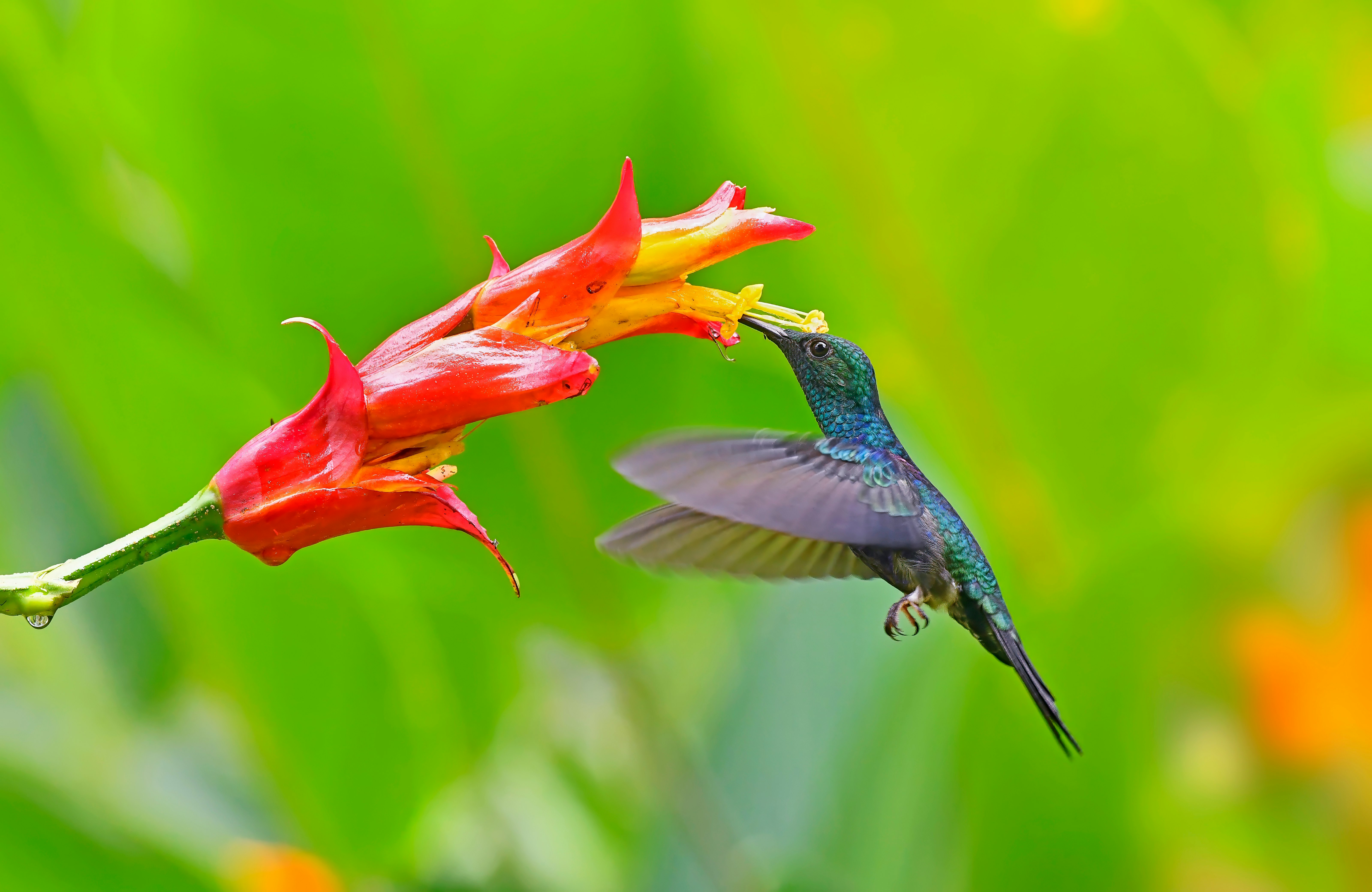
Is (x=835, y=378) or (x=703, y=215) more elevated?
(x=703, y=215)

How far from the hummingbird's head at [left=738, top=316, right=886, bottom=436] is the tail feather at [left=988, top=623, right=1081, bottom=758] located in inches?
8.8

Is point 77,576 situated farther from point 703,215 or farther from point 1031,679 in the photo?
point 1031,679

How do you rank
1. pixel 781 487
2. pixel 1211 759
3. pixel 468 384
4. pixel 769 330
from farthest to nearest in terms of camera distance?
pixel 1211 759, pixel 769 330, pixel 781 487, pixel 468 384

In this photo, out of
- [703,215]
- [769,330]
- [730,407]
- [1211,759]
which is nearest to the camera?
[703,215]

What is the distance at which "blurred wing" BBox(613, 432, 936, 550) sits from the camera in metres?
0.94

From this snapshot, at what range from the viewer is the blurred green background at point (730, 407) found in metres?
1.50

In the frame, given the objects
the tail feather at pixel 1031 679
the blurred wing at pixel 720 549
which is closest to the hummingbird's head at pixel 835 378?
the blurred wing at pixel 720 549

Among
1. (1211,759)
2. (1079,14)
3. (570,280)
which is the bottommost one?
(1211,759)

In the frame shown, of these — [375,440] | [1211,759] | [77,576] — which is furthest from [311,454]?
[1211,759]

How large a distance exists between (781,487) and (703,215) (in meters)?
0.23

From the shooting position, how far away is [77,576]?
689mm

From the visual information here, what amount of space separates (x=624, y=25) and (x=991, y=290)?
576 mm

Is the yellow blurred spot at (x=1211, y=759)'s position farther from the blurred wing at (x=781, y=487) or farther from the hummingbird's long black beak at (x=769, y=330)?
the hummingbird's long black beak at (x=769, y=330)

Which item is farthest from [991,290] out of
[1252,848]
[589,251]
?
[589,251]
